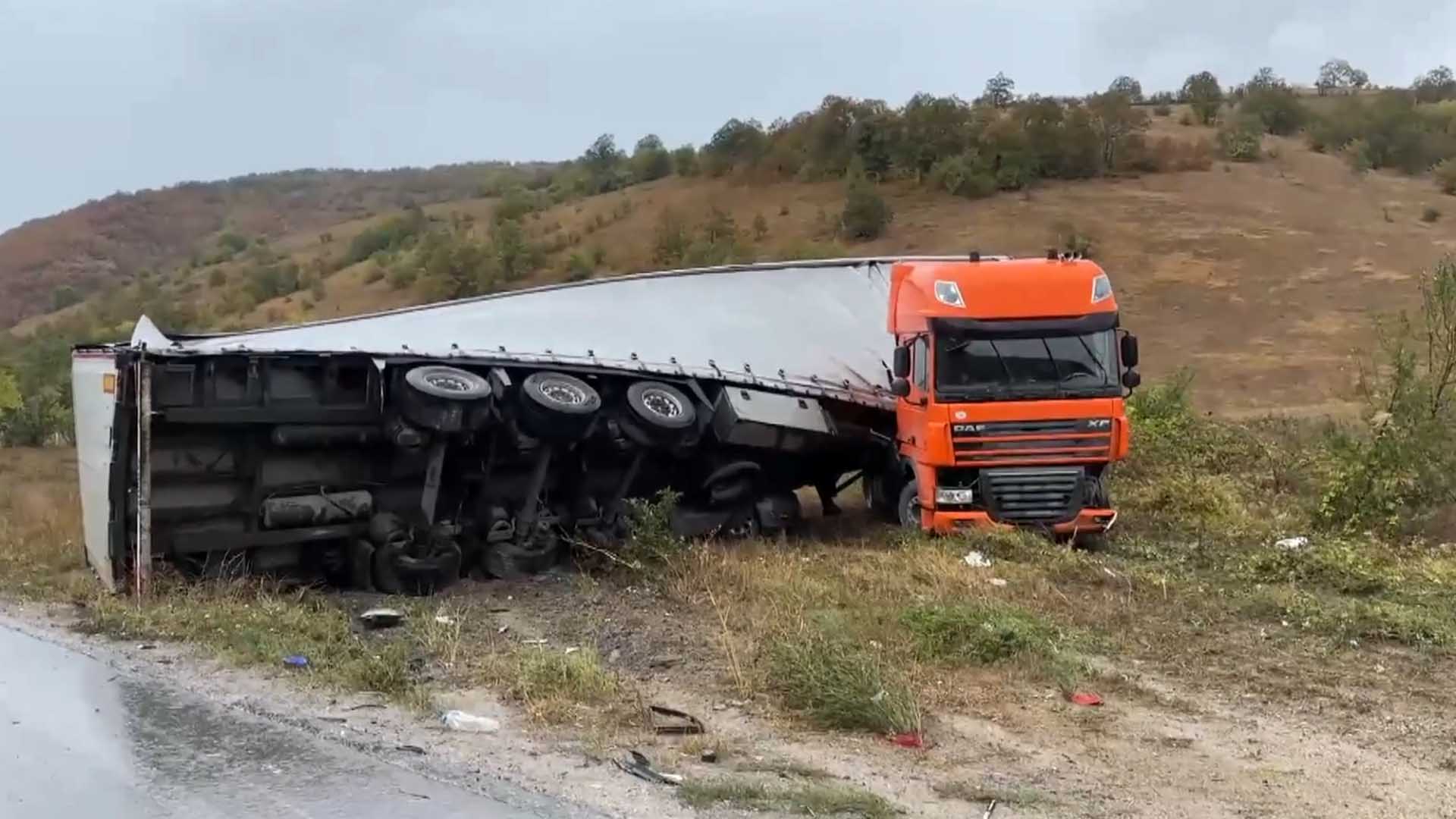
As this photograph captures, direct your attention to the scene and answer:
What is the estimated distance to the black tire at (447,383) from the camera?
10.6 m

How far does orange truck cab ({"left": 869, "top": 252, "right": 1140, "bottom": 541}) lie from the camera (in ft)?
40.6

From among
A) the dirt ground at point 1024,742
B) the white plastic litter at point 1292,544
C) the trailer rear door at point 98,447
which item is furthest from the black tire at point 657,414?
the white plastic litter at point 1292,544

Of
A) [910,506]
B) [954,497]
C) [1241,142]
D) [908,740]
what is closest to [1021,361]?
[954,497]

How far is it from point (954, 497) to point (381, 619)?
548 centimetres

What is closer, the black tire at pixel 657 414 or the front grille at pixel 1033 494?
the black tire at pixel 657 414

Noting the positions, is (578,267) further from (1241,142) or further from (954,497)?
(954,497)

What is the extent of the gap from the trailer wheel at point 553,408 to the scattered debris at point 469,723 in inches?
188

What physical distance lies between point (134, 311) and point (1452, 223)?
5141cm

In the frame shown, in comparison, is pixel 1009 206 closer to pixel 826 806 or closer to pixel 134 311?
pixel 134 311

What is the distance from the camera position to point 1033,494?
40.9 feet

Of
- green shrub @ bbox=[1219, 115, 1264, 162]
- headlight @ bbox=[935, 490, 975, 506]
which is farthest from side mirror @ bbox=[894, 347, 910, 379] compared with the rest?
green shrub @ bbox=[1219, 115, 1264, 162]

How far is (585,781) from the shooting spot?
565 cm

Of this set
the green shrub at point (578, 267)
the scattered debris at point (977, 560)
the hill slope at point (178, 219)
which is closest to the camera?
the scattered debris at point (977, 560)

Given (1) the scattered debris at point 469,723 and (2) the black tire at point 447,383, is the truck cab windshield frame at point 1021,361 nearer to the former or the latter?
(2) the black tire at point 447,383
